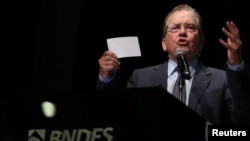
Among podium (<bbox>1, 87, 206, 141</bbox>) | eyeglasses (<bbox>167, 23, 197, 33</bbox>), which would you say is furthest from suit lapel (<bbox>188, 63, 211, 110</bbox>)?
podium (<bbox>1, 87, 206, 141</bbox>)

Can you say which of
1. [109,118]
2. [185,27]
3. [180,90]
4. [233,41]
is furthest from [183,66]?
[109,118]

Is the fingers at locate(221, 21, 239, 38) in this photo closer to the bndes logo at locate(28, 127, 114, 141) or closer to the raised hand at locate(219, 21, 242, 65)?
the raised hand at locate(219, 21, 242, 65)

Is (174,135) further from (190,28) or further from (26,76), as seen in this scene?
(26,76)

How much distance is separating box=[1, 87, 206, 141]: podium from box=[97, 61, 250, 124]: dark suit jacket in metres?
0.54

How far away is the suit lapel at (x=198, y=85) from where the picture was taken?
2541 millimetres

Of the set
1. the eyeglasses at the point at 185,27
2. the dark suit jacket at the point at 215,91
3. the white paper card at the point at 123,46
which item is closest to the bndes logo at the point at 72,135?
the dark suit jacket at the point at 215,91

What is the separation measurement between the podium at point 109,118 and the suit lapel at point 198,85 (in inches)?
28.7

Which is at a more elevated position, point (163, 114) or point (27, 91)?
point (163, 114)

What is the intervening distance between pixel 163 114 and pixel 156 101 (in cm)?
5

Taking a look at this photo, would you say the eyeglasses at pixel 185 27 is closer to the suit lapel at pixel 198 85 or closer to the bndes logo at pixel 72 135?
the suit lapel at pixel 198 85

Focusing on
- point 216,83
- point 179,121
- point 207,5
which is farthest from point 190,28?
point 207,5

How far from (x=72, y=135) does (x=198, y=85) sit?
3.63ft

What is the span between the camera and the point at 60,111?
1.74m

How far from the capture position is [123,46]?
8.37ft
